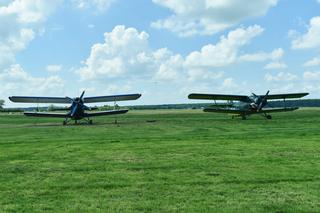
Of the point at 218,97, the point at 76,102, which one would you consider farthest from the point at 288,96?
the point at 76,102

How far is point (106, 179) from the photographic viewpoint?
7672 millimetres

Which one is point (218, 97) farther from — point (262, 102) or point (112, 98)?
point (112, 98)

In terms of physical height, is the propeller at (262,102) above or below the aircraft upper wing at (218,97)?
below

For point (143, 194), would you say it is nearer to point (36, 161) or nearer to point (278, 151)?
point (36, 161)

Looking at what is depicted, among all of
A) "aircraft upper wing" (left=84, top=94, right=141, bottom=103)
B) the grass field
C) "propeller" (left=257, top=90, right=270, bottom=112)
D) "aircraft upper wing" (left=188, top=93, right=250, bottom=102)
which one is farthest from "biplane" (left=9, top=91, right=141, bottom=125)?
the grass field

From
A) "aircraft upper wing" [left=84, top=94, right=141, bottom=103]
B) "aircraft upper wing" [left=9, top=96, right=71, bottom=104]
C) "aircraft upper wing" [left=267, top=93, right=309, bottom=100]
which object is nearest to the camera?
"aircraft upper wing" [left=9, top=96, right=71, bottom=104]

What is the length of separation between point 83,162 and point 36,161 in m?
1.33

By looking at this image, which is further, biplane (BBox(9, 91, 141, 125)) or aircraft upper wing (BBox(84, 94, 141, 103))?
aircraft upper wing (BBox(84, 94, 141, 103))

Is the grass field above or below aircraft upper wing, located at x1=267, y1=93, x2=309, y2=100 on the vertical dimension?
below

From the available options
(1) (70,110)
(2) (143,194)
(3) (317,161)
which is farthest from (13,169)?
(1) (70,110)

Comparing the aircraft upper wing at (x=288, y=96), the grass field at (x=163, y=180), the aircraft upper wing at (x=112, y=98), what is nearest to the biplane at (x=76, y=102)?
the aircraft upper wing at (x=112, y=98)

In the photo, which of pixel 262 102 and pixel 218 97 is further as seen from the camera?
pixel 218 97

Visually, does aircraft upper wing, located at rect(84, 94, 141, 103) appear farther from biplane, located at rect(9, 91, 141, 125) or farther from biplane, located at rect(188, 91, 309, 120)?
biplane, located at rect(188, 91, 309, 120)

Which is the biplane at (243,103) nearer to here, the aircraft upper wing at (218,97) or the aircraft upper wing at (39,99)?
the aircraft upper wing at (218,97)
